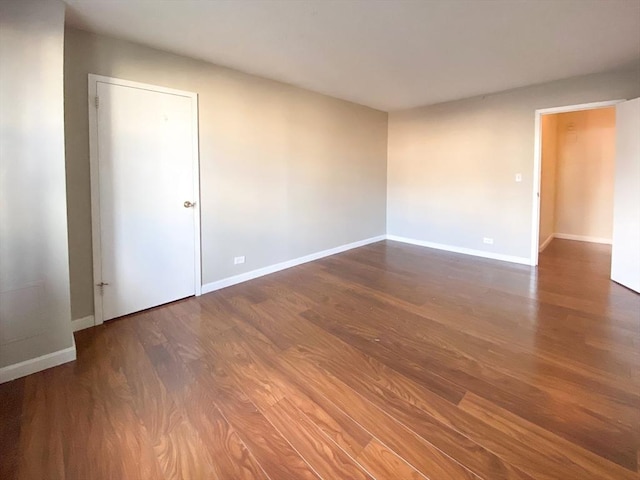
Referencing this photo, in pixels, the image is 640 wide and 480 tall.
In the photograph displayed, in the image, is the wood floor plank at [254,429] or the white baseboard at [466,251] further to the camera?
the white baseboard at [466,251]

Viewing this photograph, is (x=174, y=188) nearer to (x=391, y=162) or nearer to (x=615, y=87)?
(x=391, y=162)

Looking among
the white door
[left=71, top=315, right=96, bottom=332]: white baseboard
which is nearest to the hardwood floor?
[left=71, top=315, right=96, bottom=332]: white baseboard

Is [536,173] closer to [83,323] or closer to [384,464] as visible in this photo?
[384,464]

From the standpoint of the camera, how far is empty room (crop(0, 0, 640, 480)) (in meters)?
1.52

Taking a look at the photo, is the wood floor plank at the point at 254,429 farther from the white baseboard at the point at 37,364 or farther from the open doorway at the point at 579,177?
the open doorway at the point at 579,177

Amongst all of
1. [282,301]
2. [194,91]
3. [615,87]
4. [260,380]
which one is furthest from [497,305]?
[194,91]

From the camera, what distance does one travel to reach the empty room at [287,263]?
1520mm

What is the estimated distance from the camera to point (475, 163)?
4832mm

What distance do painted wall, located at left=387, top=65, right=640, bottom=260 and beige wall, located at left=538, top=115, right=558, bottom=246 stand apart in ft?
→ 2.98

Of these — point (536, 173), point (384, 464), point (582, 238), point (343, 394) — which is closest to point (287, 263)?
point (343, 394)

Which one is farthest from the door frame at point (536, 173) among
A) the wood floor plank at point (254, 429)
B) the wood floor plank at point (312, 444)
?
the wood floor plank at point (254, 429)

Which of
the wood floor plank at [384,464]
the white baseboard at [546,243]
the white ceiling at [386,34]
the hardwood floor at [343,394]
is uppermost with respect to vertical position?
the white ceiling at [386,34]

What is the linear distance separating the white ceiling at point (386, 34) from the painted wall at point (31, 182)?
0.42 metres

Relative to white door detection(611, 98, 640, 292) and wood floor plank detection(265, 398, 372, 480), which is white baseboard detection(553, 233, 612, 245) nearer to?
white door detection(611, 98, 640, 292)
